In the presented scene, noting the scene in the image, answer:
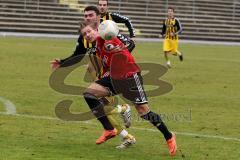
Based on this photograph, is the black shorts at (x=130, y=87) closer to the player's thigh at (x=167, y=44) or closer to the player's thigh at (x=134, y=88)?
the player's thigh at (x=134, y=88)

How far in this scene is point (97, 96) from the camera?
8680 millimetres

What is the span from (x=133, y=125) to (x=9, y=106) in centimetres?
287

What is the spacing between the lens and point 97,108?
8812mm

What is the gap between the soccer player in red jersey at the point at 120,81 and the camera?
27.3ft

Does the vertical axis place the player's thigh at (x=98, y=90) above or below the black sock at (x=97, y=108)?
above

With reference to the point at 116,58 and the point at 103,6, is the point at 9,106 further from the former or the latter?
the point at 116,58

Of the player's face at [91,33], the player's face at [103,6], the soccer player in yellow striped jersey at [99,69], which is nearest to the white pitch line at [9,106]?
the soccer player in yellow striped jersey at [99,69]

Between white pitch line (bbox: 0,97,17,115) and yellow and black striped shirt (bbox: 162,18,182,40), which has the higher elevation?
white pitch line (bbox: 0,97,17,115)

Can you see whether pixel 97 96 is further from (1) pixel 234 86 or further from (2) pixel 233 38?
(2) pixel 233 38

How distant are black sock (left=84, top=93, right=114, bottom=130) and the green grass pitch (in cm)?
31

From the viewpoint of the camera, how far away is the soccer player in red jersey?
8.33m

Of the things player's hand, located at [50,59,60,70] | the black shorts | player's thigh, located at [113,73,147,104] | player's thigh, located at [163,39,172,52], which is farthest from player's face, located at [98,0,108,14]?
player's thigh, located at [163,39,172,52]

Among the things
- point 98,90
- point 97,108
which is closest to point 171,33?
point 97,108

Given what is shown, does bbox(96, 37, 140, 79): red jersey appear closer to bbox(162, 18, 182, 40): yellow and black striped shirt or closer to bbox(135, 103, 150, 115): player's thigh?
bbox(135, 103, 150, 115): player's thigh
